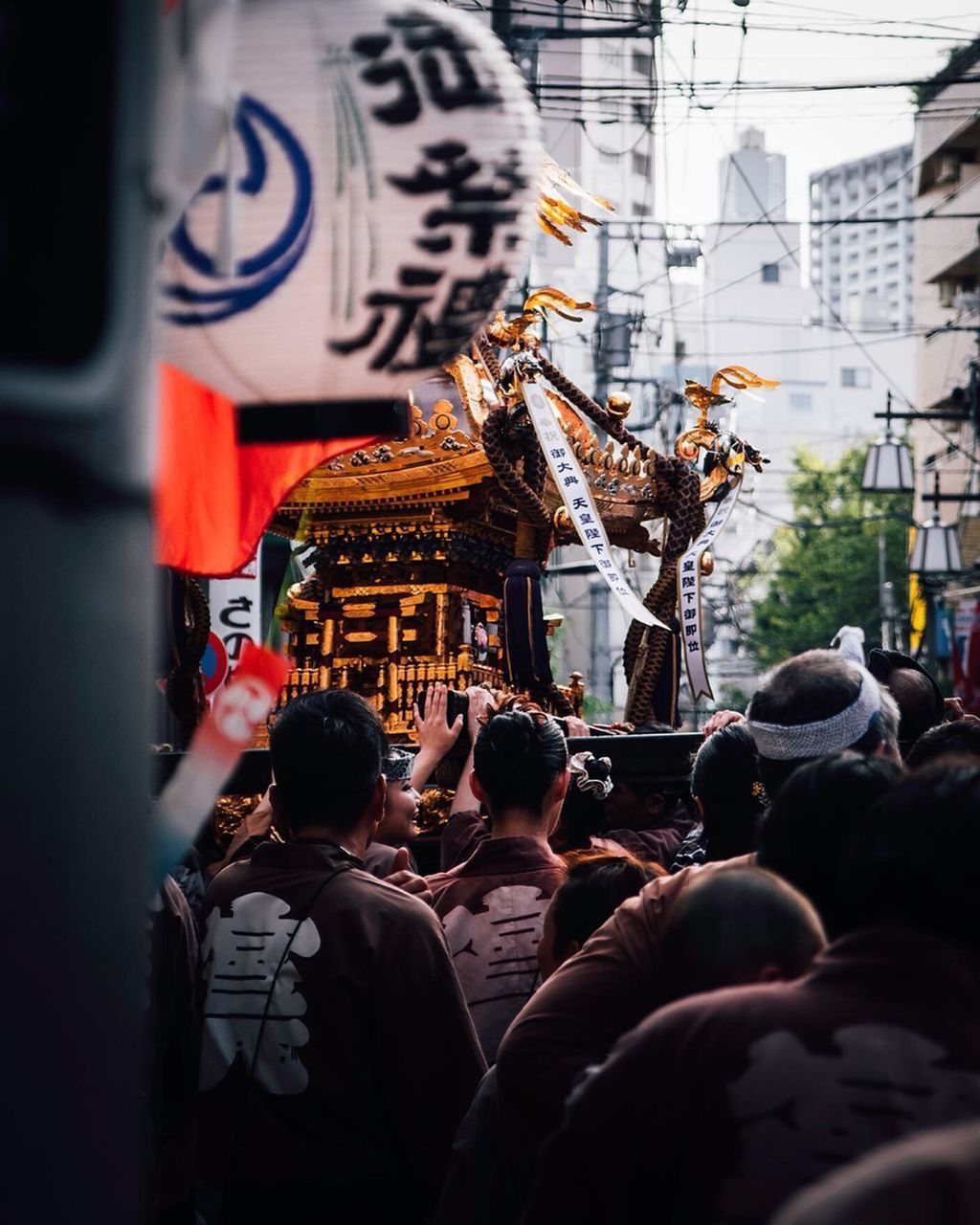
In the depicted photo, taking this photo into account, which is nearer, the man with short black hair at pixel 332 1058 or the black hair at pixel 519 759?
the man with short black hair at pixel 332 1058

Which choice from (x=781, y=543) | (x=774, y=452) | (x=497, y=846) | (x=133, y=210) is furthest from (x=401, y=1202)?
(x=774, y=452)

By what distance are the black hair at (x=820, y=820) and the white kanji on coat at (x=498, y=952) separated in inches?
61.3

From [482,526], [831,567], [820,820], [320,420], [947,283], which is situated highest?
[947,283]

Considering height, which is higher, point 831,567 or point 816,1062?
point 816,1062

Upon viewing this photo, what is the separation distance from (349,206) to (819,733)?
147 centimetres

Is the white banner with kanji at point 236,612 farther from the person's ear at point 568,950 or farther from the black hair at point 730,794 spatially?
the person's ear at point 568,950

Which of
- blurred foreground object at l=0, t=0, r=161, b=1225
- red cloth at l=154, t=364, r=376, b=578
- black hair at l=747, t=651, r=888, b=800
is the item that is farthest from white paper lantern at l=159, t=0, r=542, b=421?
black hair at l=747, t=651, r=888, b=800

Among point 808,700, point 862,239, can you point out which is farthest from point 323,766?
point 862,239

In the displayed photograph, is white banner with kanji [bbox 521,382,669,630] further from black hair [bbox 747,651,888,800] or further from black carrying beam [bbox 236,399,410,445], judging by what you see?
black carrying beam [bbox 236,399,410,445]

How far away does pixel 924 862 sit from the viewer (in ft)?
6.50

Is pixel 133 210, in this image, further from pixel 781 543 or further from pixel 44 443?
pixel 781 543

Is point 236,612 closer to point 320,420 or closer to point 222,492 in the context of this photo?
point 222,492

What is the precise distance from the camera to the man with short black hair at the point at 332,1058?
3.24m

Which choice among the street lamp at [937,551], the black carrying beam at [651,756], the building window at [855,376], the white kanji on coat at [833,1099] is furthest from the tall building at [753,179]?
the white kanji on coat at [833,1099]
